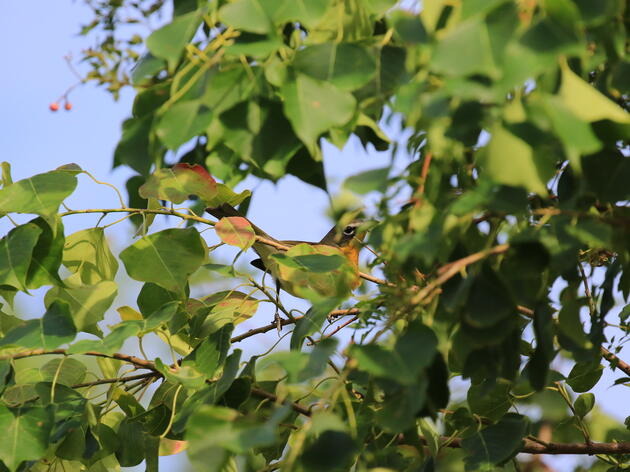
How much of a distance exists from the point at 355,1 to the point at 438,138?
41cm

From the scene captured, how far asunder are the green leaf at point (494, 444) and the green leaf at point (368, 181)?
778mm

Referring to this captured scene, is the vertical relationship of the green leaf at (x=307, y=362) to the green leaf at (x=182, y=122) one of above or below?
below

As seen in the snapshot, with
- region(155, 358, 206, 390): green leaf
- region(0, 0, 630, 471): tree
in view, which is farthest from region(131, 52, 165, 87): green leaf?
region(155, 358, 206, 390): green leaf

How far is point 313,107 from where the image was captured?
1099mm

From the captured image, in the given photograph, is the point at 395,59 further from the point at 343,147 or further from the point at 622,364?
the point at 622,364

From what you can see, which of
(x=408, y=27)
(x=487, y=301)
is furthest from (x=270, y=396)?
(x=408, y=27)

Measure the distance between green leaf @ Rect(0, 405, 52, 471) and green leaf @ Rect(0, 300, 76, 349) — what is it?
195mm

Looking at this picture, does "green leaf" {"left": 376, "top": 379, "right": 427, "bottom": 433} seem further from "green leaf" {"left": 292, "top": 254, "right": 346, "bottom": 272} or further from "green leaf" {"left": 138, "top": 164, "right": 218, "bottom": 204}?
"green leaf" {"left": 138, "top": 164, "right": 218, "bottom": 204}

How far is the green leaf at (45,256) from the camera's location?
5.80ft

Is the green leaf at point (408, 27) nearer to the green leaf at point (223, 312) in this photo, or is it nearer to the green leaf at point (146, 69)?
the green leaf at point (146, 69)

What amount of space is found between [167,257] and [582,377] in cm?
123

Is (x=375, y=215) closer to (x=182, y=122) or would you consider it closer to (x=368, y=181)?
(x=368, y=181)

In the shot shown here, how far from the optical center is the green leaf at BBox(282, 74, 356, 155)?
42.8 inches

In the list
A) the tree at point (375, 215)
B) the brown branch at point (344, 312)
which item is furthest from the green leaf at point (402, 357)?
the brown branch at point (344, 312)
